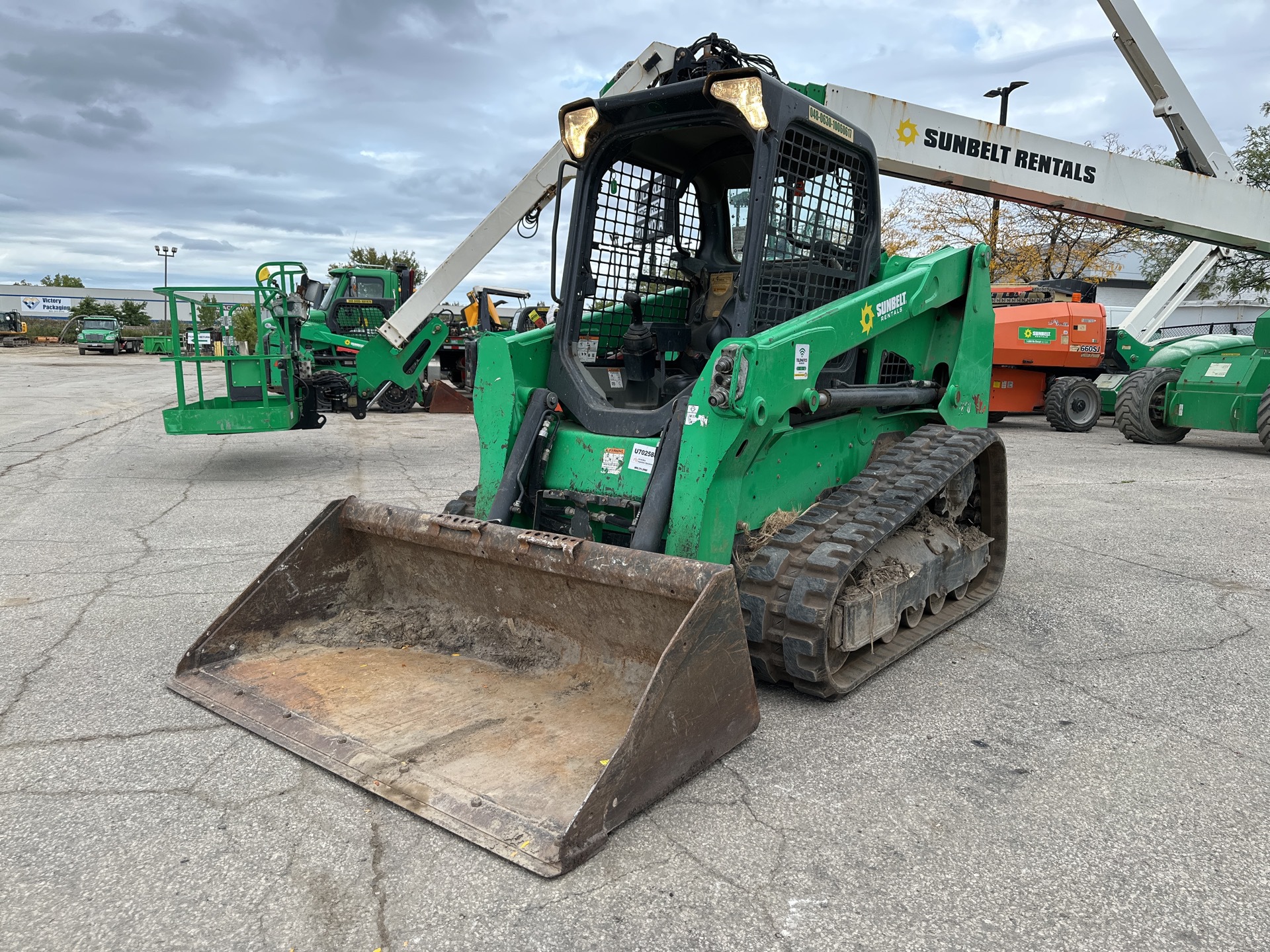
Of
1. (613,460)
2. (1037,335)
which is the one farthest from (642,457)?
(1037,335)

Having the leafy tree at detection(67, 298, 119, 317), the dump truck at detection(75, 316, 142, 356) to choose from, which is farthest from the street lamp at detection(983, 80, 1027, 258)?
the leafy tree at detection(67, 298, 119, 317)

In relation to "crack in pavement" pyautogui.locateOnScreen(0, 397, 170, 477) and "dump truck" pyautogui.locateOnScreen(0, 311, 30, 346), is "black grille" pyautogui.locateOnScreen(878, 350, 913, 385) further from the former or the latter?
"dump truck" pyautogui.locateOnScreen(0, 311, 30, 346)

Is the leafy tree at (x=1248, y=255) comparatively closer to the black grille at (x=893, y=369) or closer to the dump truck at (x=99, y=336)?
the black grille at (x=893, y=369)

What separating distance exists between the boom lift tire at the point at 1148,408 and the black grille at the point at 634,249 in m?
10.1

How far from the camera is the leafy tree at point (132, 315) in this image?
213 feet

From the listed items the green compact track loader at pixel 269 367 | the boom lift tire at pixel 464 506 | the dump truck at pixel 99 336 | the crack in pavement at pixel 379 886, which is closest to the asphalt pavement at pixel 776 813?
the crack in pavement at pixel 379 886

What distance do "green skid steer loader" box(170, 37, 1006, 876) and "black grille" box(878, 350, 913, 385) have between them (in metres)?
0.03

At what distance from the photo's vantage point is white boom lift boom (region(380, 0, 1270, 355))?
291 inches

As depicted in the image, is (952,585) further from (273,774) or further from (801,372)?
(273,774)

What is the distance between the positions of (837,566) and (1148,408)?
11.1 meters

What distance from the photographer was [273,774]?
290cm

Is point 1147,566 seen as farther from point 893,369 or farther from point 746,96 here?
point 746,96

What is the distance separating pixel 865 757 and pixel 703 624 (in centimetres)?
87

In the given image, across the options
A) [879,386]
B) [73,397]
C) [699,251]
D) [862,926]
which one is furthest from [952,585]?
[73,397]
